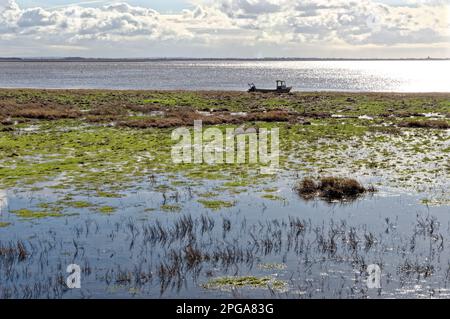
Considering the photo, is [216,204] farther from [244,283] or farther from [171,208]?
[244,283]

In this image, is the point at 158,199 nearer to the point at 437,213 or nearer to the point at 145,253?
the point at 145,253

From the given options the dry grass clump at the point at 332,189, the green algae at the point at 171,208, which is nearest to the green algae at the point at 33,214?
the green algae at the point at 171,208

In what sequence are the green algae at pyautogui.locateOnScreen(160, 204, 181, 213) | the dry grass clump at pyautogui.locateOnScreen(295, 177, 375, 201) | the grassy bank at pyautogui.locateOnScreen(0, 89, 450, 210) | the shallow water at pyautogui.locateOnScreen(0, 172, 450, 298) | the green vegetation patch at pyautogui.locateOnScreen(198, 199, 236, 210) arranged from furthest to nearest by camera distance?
the grassy bank at pyautogui.locateOnScreen(0, 89, 450, 210) → the dry grass clump at pyautogui.locateOnScreen(295, 177, 375, 201) → the green vegetation patch at pyautogui.locateOnScreen(198, 199, 236, 210) → the green algae at pyautogui.locateOnScreen(160, 204, 181, 213) → the shallow water at pyautogui.locateOnScreen(0, 172, 450, 298)

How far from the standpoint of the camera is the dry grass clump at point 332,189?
22.6 metres

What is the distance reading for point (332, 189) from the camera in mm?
23016

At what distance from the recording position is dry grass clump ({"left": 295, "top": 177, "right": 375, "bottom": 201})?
22578mm

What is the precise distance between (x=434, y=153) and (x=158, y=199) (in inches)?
780

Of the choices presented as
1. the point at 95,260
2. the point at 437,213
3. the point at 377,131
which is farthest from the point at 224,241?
the point at 377,131

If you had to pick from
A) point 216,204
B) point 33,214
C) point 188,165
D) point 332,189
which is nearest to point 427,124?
point 188,165

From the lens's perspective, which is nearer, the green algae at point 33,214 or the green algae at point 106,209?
the green algae at point 33,214

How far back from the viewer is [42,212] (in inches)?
773

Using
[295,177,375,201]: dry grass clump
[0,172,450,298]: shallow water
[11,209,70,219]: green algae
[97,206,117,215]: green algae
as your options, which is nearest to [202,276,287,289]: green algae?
[0,172,450,298]: shallow water

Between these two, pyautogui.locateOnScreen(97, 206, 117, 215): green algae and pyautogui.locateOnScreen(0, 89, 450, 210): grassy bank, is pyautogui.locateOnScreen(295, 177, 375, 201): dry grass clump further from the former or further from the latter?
pyautogui.locateOnScreen(97, 206, 117, 215): green algae

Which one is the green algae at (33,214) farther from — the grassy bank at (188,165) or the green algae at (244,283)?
the green algae at (244,283)
